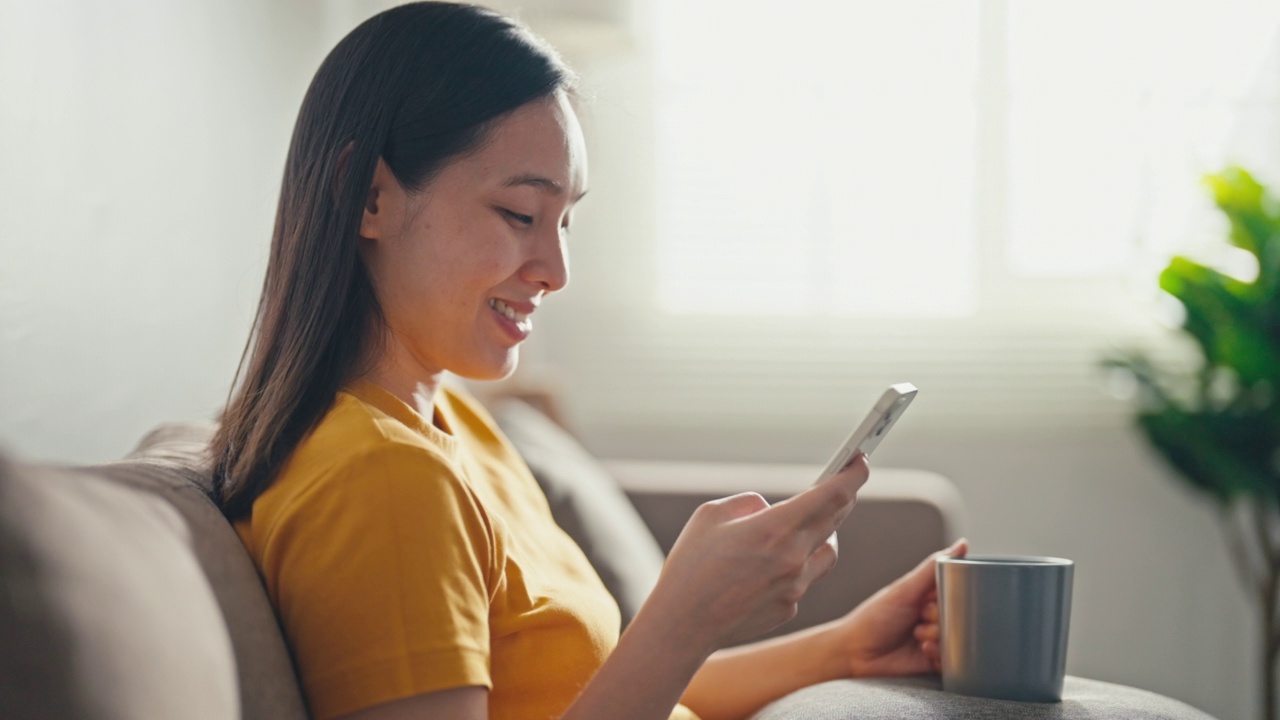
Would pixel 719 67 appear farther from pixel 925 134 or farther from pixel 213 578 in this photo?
pixel 213 578

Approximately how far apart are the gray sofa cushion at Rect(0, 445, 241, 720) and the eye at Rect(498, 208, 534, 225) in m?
0.42

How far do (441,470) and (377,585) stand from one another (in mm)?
89

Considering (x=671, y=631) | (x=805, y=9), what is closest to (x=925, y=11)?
(x=805, y=9)

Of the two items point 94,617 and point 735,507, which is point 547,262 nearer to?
point 735,507

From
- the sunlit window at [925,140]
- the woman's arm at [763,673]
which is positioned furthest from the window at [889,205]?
the woman's arm at [763,673]

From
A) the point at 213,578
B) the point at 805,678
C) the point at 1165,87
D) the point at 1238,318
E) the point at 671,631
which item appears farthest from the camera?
the point at 1165,87

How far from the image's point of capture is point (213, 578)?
589 millimetres

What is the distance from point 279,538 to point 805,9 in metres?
2.20

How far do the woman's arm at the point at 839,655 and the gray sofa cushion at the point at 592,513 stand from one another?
0.54 ft

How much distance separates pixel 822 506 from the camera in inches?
29.0

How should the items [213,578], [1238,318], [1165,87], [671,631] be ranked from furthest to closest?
[1165,87], [1238,318], [671,631], [213,578]

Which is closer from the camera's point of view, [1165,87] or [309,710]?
[309,710]

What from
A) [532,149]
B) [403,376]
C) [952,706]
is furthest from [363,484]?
[952,706]

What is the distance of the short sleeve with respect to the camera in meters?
0.65
